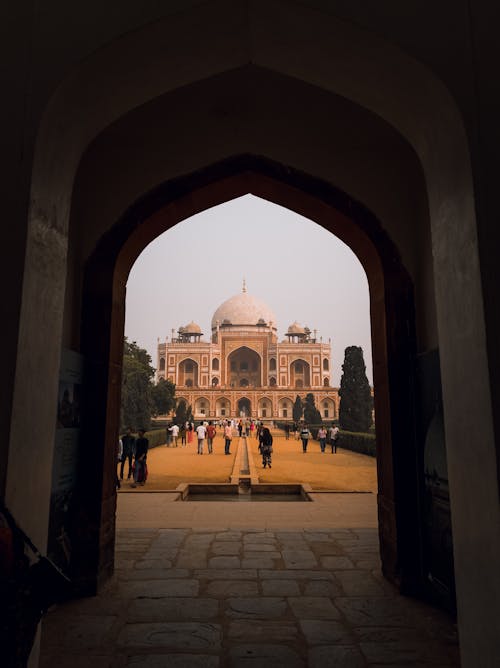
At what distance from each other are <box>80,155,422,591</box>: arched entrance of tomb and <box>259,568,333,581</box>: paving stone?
1.62 feet

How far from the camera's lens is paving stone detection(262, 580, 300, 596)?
330cm

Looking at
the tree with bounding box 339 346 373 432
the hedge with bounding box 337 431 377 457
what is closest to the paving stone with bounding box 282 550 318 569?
the hedge with bounding box 337 431 377 457

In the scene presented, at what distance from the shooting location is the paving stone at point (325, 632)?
261 cm

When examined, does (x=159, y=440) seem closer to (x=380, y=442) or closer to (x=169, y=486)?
(x=169, y=486)

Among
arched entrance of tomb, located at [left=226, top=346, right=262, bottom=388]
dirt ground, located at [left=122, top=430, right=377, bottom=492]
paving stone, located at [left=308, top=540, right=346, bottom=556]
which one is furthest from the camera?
arched entrance of tomb, located at [left=226, top=346, right=262, bottom=388]

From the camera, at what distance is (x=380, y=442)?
3.69 meters

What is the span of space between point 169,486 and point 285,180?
620cm

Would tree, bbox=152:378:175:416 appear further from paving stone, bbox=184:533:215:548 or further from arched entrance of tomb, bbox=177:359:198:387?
paving stone, bbox=184:533:215:548

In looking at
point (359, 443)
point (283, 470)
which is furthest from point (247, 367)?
point (283, 470)

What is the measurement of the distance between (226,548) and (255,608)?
1402 millimetres

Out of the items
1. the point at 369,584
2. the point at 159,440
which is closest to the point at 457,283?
the point at 369,584

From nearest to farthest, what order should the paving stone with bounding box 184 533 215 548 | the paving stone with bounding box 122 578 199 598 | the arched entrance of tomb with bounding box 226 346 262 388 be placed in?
the paving stone with bounding box 122 578 199 598 → the paving stone with bounding box 184 533 215 548 → the arched entrance of tomb with bounding box 226 346 262 388

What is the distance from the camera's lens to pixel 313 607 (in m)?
3.07

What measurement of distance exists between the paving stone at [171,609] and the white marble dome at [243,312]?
46731 millimetres
